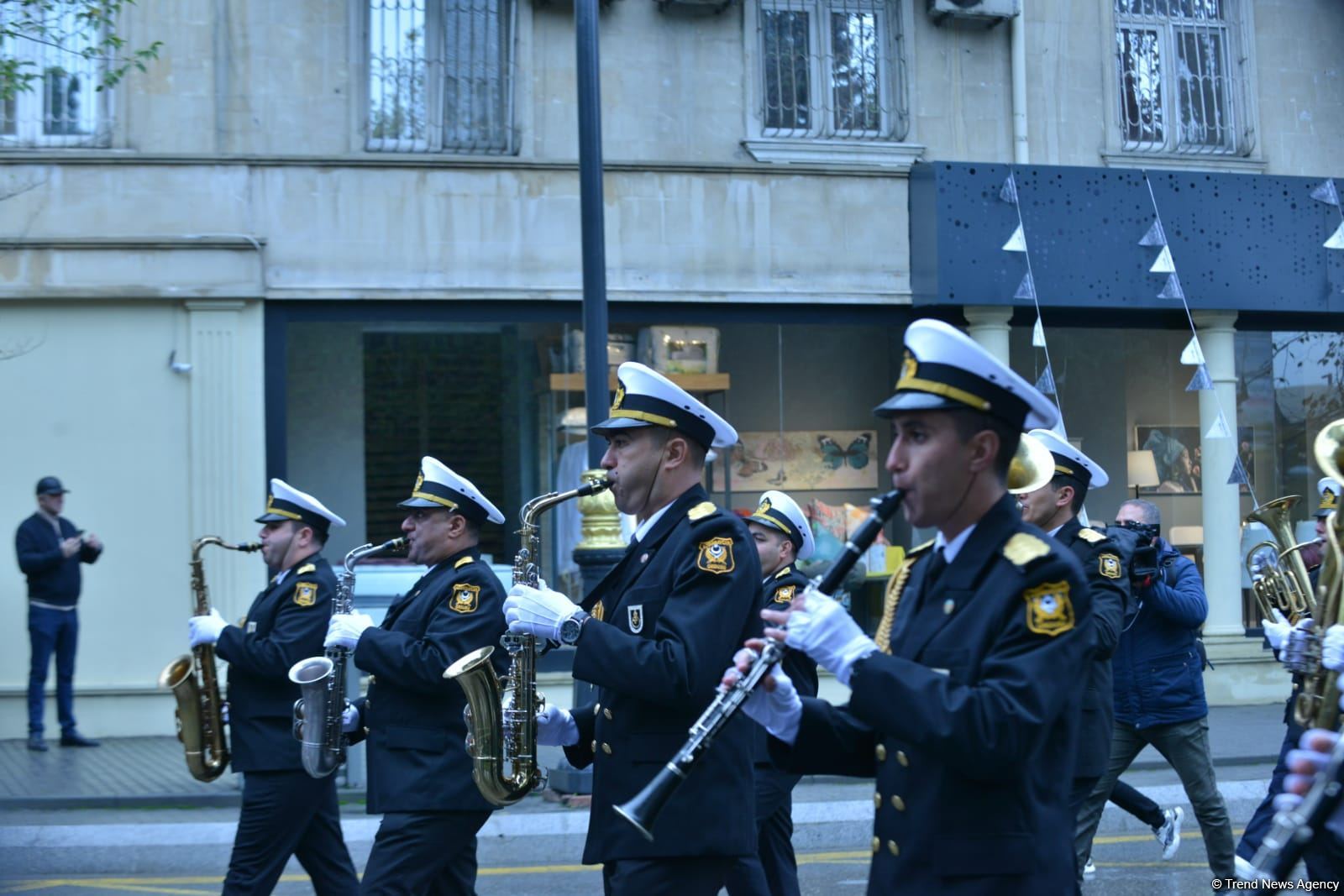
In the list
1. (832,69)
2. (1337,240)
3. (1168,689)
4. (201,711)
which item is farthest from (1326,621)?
(1337,240)

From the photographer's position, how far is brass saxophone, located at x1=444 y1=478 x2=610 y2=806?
17.4 feet

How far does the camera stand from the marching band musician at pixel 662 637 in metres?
4.36

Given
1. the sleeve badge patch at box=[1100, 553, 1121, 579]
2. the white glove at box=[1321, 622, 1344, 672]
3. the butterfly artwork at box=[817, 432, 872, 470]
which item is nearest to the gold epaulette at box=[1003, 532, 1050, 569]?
the white glove at box=[1321, 622, 1344, 672]

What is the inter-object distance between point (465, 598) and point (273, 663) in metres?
1.21

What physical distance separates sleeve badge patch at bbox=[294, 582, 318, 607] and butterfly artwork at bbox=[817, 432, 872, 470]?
8.68 meters

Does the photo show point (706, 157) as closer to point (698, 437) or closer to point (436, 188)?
point (436, 188)

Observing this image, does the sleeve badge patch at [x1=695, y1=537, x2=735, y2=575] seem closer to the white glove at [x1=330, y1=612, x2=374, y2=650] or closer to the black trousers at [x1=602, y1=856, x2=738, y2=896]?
the black trousers at [x1=602, y1=856, x2=738, y2=896]

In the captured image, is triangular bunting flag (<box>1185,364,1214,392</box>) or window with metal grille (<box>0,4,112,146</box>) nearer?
window with metal grille (<box>0,4,112,146</box>)

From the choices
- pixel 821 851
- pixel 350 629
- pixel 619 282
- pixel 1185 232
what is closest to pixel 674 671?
pixel 350 629

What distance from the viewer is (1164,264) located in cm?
1480

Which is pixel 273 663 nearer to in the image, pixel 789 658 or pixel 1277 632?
pixel 789 658

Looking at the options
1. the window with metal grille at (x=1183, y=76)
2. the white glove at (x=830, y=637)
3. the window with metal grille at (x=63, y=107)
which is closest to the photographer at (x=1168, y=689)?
the white glove at (x=830, y=637)

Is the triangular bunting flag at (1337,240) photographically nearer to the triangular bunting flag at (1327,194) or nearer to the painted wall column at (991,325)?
the triangular bunting flag at (1327,194)

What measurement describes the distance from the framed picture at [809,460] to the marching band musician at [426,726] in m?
8.77
